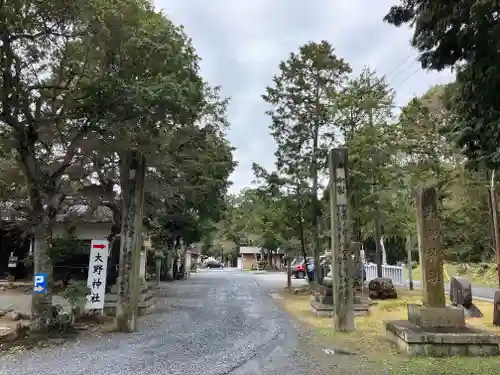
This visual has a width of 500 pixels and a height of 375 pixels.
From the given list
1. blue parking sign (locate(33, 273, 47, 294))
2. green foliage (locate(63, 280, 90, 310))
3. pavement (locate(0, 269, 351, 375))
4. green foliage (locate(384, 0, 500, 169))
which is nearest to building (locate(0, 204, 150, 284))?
pavement (locate(0, 269, 351, 375))

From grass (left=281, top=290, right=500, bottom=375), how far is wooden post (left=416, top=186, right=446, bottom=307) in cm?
118

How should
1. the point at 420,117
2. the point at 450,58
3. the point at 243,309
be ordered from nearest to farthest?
the point at 450,58 → the point at 243,309 → the point at 420,117

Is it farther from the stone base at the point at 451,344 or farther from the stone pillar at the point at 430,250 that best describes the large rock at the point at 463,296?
the stone base at the point at 451,344

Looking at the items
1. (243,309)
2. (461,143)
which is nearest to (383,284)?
(243,309)

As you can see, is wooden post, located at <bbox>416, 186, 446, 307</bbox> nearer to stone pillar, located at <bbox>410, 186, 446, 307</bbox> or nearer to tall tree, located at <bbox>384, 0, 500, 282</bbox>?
stone pillar, located at <bbox>410, 186, 446, 307</bbox>

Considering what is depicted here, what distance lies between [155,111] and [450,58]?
5.51m

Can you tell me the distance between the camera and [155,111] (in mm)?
8969

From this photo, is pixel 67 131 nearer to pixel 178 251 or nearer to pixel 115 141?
pixel 115 141

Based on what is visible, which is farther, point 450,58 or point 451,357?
point 451,357

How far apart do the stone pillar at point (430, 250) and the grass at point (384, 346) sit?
1.19 m

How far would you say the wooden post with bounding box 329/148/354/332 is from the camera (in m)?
9.91

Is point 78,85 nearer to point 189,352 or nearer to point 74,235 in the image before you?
point 189,352

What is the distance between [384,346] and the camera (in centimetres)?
805

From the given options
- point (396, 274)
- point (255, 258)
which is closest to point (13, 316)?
point (396, 274)
